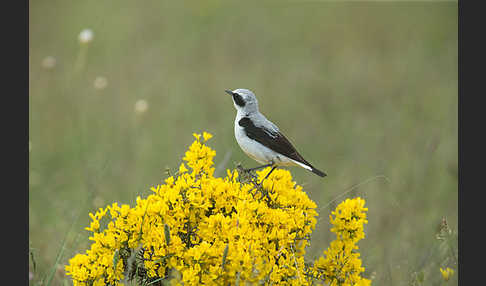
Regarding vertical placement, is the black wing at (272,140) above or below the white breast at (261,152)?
above

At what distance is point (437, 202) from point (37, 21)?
35.2 ft

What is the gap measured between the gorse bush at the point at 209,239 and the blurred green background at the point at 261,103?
1138mm

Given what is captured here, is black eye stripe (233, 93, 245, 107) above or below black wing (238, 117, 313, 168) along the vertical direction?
above

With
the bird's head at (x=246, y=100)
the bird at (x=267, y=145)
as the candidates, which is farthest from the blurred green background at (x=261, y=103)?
the bird's head at (x=246, y=100)

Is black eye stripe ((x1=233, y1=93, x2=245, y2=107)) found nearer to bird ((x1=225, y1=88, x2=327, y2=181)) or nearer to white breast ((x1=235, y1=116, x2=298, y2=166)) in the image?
bird ((x1=225, y1=88, x2=327, y2=181))

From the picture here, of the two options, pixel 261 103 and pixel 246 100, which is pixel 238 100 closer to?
pixel 246 100

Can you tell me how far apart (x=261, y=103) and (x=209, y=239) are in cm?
793

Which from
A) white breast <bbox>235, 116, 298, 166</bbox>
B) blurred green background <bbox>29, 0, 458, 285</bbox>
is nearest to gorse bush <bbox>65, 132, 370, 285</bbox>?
white breast <bbox>235, 116, 298, 166</bbox>

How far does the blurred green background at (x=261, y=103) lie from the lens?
7.40 metres

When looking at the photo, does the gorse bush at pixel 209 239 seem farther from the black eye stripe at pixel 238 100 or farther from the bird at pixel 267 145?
the black eye stripe at pixel 238 100

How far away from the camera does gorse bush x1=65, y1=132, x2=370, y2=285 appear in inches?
140

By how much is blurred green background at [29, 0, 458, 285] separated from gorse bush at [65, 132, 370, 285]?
1.14 metres

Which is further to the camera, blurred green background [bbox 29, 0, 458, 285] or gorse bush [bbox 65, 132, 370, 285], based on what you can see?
blurred green background [bbox 29, 0, 458, 285]

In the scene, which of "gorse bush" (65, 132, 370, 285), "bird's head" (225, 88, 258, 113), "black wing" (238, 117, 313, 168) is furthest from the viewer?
"bird's head" (225, 88, 258, 113)
